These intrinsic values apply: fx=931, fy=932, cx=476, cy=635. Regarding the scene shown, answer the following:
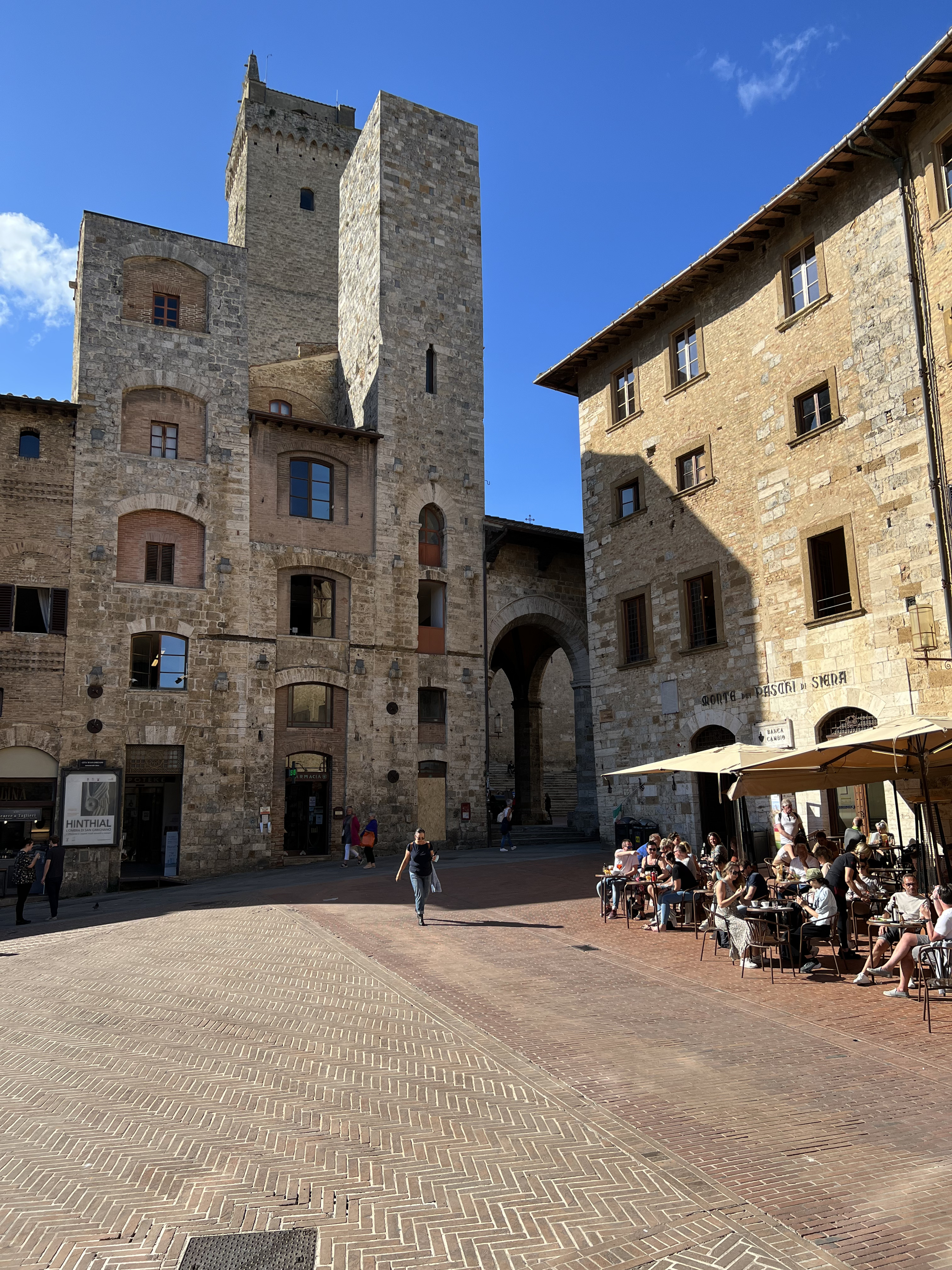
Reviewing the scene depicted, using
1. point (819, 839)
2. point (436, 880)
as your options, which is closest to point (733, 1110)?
point (819, 839)

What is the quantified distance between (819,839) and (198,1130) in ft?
33.4

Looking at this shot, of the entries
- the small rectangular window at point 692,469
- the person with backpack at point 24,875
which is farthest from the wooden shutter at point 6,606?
the small rectangular window at point 692,469

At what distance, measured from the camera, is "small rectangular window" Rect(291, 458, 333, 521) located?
26.9m

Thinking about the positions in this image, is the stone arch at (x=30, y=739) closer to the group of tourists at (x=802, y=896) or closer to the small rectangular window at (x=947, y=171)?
the group of tourists at (x=802, y=896)

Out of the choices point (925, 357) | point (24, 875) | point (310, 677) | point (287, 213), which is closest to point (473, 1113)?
point (24, 875)

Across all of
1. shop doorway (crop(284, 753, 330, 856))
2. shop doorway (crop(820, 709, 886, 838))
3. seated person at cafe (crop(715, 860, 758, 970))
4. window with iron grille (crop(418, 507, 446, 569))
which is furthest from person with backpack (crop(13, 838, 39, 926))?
shop doorway (crop(820, 709, 886, 838))

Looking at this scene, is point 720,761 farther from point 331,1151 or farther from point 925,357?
point 331,1151

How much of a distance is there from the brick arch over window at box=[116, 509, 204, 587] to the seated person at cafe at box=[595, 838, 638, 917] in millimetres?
14703

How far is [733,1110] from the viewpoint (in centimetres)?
673

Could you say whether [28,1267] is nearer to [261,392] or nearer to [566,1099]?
[566,1099]

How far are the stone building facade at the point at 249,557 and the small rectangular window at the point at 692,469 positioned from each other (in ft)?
27.7

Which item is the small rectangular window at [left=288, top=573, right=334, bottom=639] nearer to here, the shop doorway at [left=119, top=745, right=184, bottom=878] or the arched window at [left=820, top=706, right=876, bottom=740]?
the shop doorway at [left=119, top=745, right=184, bottom=878]

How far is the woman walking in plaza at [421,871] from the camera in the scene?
14.8 meters

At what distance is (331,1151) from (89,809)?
18.7 metres
